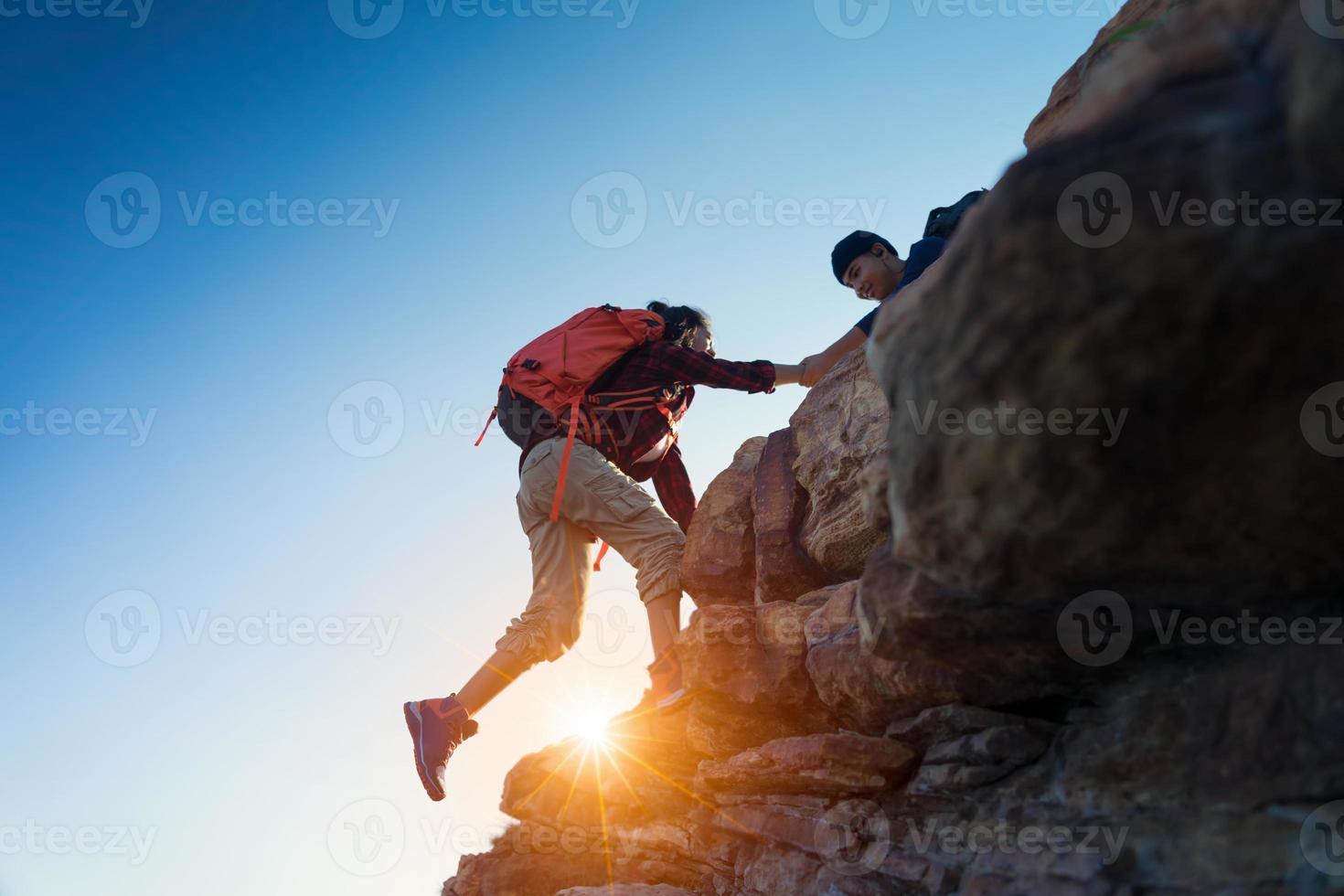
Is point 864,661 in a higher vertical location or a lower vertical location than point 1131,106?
lower

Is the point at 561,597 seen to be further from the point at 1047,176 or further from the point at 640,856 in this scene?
the point at 1047,176

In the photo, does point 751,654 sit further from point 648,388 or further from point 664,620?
point 648,388

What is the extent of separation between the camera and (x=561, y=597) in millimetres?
8367

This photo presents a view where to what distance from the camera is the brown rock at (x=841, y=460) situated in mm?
7387

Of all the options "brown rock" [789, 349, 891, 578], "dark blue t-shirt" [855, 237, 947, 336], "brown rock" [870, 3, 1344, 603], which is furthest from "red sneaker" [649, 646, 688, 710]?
"brown rock" [870, 3, 1344, 603]

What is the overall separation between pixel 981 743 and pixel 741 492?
4190 mm

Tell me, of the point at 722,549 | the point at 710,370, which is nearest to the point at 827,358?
the point at 710,370

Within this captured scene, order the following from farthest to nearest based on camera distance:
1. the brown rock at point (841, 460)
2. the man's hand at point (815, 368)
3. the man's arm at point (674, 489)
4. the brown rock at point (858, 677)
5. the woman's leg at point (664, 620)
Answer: the man's arm at point (674, 489)
the man's hand at point (815, 368)
the woman's leg at point (664, 620)
the brown rock at point (841, 460)
the brown rock at point (858, 677)

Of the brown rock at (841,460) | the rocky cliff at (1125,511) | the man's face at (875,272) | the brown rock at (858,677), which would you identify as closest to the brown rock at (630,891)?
the rocky cliff at (1125,511)

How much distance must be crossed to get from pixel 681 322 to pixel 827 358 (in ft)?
5.27

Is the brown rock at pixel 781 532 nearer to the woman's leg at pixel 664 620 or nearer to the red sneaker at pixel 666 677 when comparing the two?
the woman's leg at pixel 664 620

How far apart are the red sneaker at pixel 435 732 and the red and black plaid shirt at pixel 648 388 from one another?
8.20 ft

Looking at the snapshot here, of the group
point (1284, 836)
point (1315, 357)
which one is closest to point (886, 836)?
point (1284, 836)

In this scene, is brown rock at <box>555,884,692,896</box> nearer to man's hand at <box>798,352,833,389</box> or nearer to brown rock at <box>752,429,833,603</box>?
brown rock at <box>752,429,833,603</box>
